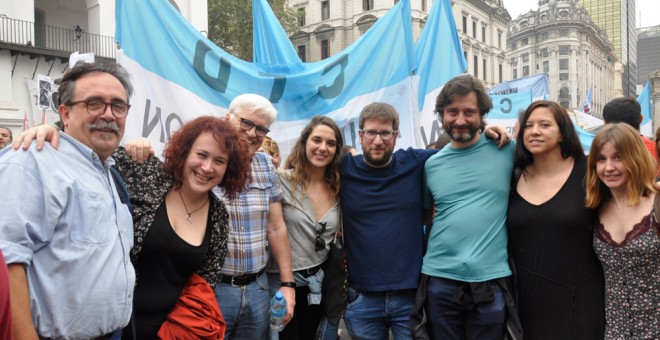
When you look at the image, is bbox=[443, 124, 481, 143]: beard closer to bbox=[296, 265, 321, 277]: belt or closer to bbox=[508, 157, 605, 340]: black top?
bbox=[508, 157, 605, 340]: black top

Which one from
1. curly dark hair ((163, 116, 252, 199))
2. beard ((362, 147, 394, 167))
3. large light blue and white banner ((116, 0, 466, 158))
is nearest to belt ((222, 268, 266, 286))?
curly dark hair ((163, 116, 252, 199))

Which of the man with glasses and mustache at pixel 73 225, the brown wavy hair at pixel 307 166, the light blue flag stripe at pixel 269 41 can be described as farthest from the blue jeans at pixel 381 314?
the light blue flag stripe at pixel 269 41

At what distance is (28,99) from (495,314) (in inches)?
665

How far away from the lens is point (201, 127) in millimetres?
2672

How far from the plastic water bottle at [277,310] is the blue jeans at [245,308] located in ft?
0.14

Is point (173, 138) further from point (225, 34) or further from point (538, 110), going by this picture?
point (225, 34)

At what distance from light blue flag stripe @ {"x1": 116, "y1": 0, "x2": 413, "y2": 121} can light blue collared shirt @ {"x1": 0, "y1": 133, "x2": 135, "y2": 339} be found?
2.00 m

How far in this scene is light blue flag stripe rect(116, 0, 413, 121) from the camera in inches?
154

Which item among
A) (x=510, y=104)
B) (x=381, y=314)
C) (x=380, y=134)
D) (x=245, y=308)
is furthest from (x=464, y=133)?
(x=510, y=104)

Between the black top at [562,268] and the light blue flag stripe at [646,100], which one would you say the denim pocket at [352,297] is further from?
the light blue flag stripe at [646,100]

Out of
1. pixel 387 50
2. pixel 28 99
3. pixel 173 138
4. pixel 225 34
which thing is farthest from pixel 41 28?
pixel 173 138

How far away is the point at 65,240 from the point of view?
6.35 feet

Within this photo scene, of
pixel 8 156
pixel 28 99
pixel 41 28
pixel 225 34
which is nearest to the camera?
pixel 8 156

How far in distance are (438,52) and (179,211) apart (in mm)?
3972
